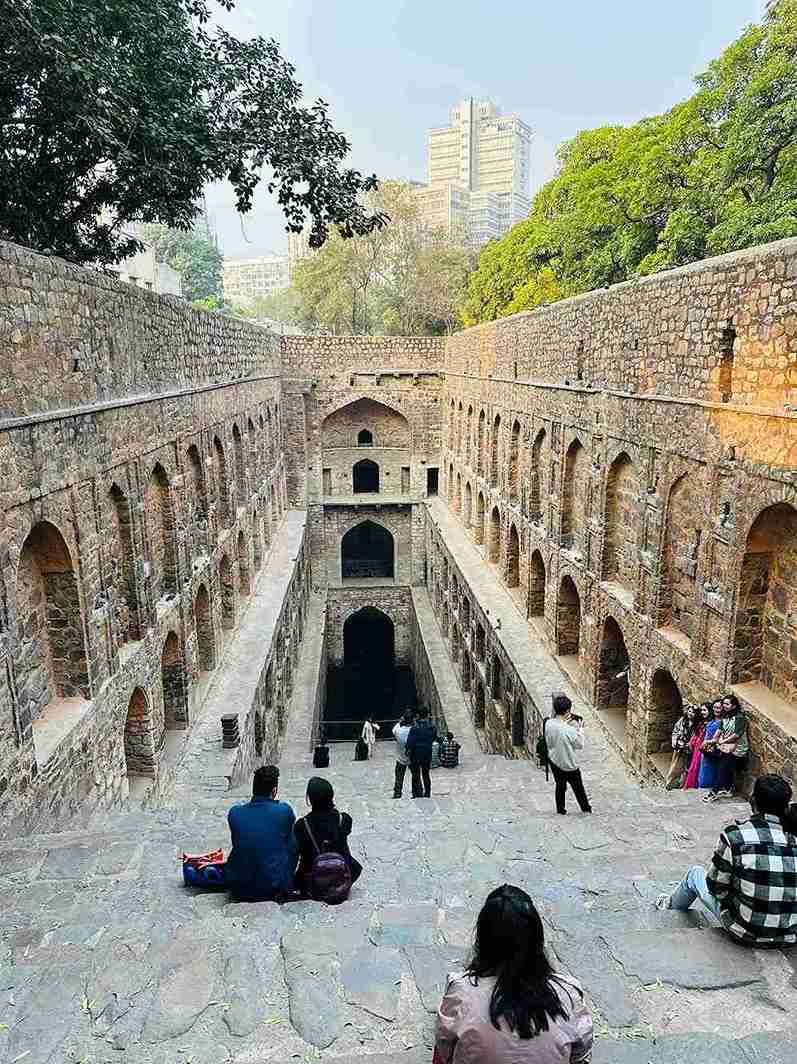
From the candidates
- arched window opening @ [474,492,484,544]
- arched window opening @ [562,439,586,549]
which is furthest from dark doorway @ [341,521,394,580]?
arched window opening @ [562,439,586,549]

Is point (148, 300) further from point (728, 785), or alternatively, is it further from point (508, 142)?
point (508, 142)

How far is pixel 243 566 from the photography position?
1686cm

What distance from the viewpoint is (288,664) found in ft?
62.8

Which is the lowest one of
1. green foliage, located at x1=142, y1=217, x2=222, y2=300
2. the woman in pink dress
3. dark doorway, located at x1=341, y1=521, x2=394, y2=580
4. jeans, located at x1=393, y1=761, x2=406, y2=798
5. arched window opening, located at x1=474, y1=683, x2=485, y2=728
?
arched window opening, located at x1=474, y1=683, x2=485, y2=728

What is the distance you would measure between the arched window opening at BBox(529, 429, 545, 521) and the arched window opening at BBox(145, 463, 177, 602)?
6713 mm

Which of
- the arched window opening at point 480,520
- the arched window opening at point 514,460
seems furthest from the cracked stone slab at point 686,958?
the arched window opening at point 480,520

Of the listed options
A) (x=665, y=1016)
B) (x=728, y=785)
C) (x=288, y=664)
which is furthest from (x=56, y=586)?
(x=288, y=664)

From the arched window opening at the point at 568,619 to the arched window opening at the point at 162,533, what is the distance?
5986 millimetres

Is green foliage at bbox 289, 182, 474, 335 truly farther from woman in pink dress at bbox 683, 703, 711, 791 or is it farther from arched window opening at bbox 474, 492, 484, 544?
woman in pink dress at bbox 683, 703, 711, 791

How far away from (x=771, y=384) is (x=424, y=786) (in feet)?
20.4

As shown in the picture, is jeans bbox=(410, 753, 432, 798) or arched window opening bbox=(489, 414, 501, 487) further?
arched window opening bbox=(489, 414, 501, 487)

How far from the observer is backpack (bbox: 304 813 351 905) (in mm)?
5062

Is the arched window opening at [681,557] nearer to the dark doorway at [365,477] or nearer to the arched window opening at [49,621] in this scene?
the arched window opening at [49,621]

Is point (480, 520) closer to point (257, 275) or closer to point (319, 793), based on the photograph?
point (319, 793)
